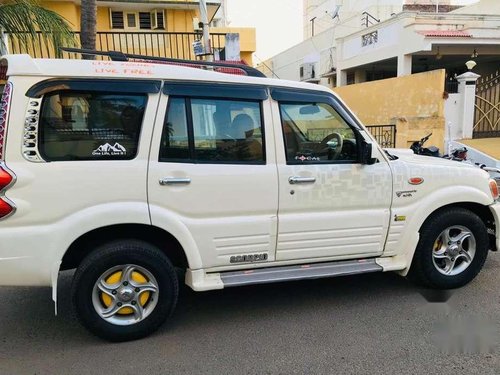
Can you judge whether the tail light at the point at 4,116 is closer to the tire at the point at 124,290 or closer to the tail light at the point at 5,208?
the tail light at the point at 5,208

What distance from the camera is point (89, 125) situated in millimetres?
3246

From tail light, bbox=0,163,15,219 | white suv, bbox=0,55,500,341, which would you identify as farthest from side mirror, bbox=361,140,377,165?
tail light, bbox=0,163,15,219

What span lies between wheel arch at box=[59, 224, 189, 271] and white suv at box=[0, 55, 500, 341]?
0.01m

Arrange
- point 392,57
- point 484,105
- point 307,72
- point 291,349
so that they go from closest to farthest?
point 291,349
point 484,105
point 392,57
point 307,72

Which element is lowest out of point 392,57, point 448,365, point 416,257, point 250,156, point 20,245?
point 448,365

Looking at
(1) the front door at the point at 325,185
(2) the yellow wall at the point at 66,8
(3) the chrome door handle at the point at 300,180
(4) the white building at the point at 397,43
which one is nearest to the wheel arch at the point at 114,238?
(1) the front door at the point at 325,185

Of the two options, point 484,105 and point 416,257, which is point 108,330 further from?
point 484,105

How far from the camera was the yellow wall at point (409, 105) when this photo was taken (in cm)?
1191

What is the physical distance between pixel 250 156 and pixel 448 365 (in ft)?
6.98

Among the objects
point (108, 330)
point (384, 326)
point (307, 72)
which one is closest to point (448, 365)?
point (384, 326)

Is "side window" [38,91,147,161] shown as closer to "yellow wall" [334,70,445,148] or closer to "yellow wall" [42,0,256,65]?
"yellow wall" [42,0,256,65]

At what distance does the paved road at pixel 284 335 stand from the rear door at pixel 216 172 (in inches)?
24.6

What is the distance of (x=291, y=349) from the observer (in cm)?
325

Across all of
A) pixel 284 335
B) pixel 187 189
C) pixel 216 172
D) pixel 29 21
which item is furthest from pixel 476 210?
pixel 29 21
